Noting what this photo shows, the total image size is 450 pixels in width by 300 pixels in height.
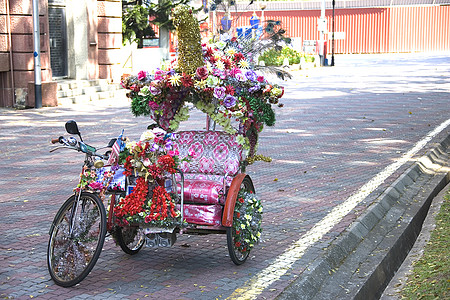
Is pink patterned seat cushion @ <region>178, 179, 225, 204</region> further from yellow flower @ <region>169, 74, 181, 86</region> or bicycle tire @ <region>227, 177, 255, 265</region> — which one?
yellow flower @ <region>169, 74, 181, 86</region>

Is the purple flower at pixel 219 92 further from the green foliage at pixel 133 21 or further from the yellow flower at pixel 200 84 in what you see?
the green foliage at pixel 133 21

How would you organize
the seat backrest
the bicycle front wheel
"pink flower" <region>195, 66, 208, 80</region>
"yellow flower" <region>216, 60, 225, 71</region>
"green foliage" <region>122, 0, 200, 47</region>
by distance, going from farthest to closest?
"green foliage" <region>122, 0, 200, 47</region>, the seat backrest, "yellow flower" <region>216, 60, 225, 71</region>, "pink flower" <region>195, 66, 208, 80</region>, the bicycle front wheel

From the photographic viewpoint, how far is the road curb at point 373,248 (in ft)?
19.2

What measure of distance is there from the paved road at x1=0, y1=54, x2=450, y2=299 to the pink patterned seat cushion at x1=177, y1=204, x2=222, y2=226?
0.46m

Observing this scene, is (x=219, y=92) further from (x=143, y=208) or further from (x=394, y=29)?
(x=394, y=29)

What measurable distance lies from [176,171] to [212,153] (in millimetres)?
1085

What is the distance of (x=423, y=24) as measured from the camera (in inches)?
2296

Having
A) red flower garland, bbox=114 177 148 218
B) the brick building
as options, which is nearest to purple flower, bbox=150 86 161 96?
red flower garland, bbox=114 177 148 218

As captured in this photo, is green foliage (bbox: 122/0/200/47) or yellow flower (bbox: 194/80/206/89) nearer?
yellow flower (bbox: 194/80/206/89)

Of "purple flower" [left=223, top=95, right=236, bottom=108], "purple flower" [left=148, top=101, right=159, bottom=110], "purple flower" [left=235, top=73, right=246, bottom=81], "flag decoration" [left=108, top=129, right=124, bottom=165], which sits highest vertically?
"purple flower" [left=235, top=73, right=246, bottom=81]

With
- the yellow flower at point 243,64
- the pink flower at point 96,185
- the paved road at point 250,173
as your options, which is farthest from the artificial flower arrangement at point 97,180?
the yellow flower at point 243,64

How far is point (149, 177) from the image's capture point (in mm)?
5793

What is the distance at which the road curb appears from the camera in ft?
19.2

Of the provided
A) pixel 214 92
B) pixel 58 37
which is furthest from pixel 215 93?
pixel 58 37
